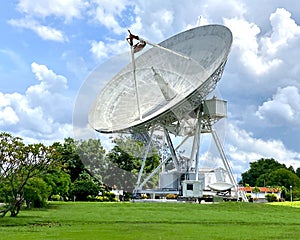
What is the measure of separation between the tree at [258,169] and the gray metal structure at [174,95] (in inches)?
3076

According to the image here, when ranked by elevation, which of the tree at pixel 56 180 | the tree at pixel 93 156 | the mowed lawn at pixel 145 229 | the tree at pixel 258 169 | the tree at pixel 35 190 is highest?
the tree at pixel 258 169

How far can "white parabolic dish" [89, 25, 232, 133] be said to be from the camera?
47.9 meters

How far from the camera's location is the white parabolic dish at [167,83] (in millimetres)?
47938

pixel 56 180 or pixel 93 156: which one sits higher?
pixel 93 156

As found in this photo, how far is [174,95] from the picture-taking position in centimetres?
5012

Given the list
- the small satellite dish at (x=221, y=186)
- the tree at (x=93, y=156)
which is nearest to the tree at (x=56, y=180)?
the tree at (x=93, y=156)

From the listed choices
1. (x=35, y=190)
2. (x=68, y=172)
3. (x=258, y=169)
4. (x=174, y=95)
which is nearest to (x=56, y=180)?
(x=35, y=190)

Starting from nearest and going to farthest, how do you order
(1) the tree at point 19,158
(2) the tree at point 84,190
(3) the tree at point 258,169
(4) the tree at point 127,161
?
(1) the tree at point 19,158 → (4) the tree at point 127,161 → (2) the tree at point 84,190 → (3) the tree at point 258,169

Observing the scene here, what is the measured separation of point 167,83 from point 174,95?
4.53ft

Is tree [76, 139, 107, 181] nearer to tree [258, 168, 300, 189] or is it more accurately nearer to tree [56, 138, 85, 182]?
tree [56, 138, 85, 182]

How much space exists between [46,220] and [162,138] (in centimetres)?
3053

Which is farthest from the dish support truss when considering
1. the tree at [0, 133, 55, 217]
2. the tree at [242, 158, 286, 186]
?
the tree at [242, 158, 286, 186]

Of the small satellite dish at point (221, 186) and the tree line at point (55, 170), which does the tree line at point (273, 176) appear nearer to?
the small satellite dish at point (221, 186)

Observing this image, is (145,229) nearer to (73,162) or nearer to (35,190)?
(35,190)
